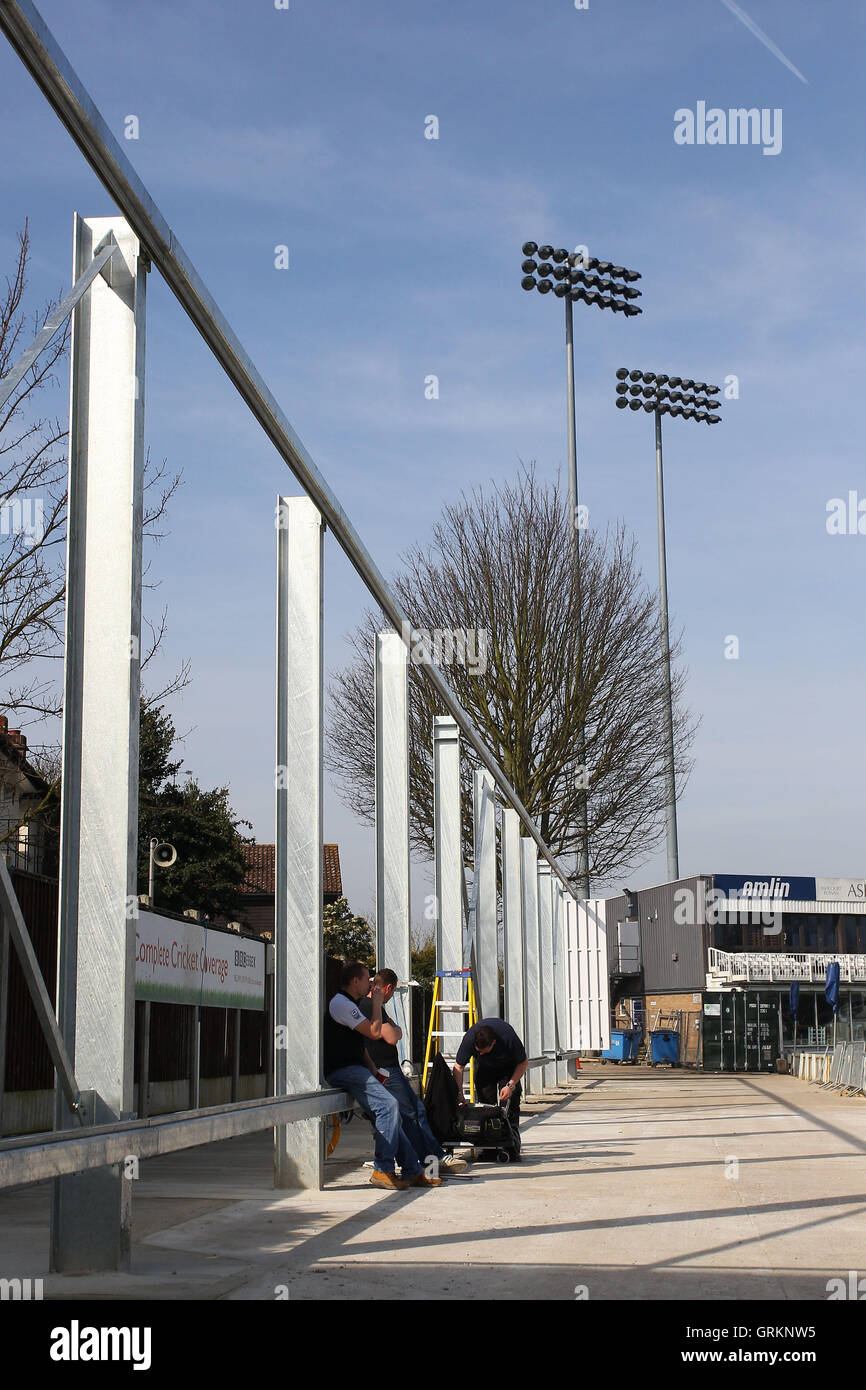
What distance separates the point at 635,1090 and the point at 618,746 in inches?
285

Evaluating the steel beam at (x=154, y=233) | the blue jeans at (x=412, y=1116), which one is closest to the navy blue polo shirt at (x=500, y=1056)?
the blue jeans at (x=412, y=1116)

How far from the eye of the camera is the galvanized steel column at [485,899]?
17.3m

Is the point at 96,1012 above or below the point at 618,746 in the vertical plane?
below

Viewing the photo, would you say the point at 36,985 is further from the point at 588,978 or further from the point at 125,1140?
the point at 588,978

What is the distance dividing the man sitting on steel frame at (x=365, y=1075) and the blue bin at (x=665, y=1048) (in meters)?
32.9

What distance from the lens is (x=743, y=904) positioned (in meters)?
54.7

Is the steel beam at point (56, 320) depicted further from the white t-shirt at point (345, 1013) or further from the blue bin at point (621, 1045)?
the blue bin at point (621, 1045)

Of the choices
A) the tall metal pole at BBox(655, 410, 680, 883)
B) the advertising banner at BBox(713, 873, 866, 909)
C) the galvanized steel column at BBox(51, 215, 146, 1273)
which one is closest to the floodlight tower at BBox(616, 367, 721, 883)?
the tall metal pole at BBox(655, 410, 680, 883)

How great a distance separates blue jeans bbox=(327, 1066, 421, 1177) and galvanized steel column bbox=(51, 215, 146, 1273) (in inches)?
132

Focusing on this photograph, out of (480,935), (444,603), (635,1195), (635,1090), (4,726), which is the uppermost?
(444,603)

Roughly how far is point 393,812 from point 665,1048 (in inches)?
1218
